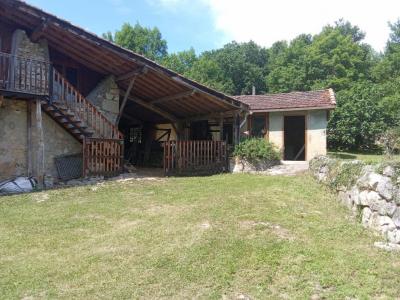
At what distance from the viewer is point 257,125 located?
16219 millimetres

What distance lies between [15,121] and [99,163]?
9.33ft

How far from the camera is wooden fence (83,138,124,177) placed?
1175 centimetres

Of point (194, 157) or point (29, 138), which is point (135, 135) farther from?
point (29, 138)

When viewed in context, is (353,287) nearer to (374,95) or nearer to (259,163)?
(259,163)

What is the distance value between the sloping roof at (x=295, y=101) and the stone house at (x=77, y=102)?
0.25 meters

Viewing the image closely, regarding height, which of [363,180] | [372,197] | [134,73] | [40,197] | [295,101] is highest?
[134,73]

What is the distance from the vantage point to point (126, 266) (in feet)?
15.8

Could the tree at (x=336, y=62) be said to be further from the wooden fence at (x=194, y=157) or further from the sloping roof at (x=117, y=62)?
the wooden fence at (x=194, y=157)

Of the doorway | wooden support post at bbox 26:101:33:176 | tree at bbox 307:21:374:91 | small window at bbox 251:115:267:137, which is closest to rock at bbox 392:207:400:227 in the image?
wooden support post at bbox 26:101:33:176

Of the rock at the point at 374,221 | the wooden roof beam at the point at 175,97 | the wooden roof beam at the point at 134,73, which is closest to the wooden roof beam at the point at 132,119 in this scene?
the wooden roof beam at the point at 175,97

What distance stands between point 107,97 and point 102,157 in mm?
3085

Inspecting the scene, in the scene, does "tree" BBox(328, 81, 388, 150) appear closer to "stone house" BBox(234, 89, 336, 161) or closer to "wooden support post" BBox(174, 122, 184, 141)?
"stone house" BBox(234, 89, 336, 161)

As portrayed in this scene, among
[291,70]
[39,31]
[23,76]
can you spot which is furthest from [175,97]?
[291,70]

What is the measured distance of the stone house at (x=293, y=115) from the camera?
48.6 feet
